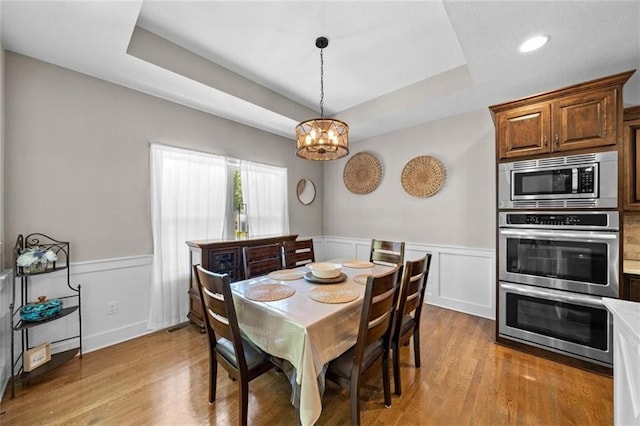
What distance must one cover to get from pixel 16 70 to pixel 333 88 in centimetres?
283

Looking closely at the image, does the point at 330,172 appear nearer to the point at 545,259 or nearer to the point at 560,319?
the point at 545,259

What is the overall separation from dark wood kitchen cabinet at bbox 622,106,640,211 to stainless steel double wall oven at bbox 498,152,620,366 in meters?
0.49

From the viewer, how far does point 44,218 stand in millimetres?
2176

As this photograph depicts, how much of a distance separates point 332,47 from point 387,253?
2161 millimetres

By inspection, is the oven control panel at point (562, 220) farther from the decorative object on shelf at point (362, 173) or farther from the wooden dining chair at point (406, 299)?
the decorative object on shelf at point (362, 173)

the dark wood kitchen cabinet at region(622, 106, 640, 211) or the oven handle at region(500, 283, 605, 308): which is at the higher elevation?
the dark wood kitchen cabinet at region(622, 106, 640, 211)

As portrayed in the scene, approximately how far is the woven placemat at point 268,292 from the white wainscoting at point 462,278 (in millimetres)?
2459

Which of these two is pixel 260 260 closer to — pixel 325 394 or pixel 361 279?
pixel 361 279

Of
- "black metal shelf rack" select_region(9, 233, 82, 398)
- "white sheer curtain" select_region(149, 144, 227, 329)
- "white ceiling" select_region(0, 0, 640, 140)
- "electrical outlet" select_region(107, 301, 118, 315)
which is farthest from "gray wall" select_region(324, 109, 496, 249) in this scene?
"black metal shelf rack" select_region(9, 233, 82, 398)

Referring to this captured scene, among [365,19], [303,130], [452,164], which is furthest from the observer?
[452,164]

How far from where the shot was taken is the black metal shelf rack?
1.92m

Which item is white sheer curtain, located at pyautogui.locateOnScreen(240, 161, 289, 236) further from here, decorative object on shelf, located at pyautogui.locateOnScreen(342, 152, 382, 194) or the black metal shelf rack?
the black metal shelf rack

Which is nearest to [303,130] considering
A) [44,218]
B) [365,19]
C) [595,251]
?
[365,19]

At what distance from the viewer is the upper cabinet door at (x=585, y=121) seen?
2029 millimetres
